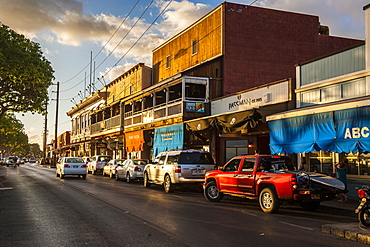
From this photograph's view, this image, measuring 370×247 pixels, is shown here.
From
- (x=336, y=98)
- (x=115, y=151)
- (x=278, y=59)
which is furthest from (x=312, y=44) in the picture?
(x=115, y=151)

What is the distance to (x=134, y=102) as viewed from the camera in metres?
35.7

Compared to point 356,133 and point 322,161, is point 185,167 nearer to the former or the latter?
point 322,161

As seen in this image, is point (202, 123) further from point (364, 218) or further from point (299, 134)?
point (364, 218)

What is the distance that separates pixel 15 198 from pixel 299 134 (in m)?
11.5

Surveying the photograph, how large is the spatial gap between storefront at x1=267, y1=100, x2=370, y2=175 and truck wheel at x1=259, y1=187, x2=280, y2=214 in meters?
3.46

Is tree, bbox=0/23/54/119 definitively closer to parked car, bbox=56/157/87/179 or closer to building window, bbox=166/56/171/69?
parked car, bbox=56/157/87/179

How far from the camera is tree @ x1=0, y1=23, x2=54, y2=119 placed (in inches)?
970

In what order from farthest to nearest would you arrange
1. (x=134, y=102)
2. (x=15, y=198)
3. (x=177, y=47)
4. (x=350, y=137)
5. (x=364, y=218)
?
(x=134, y=102) → (x=177, y=47) → (x=15, y=198) → (x=350, y=137) → (x=364, y=218)

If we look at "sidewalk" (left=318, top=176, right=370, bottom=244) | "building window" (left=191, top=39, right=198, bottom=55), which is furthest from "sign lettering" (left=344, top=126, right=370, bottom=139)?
"building window" (left=191, top=39, right=198, bottom=55)

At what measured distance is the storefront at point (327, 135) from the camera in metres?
12.4

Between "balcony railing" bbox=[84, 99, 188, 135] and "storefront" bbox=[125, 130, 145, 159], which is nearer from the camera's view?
"balcony railing" bbox=[84, 99, 188, 135]

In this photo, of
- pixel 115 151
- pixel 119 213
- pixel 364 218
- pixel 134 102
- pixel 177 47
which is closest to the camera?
pixel 364 218

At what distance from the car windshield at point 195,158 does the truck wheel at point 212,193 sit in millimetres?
2986

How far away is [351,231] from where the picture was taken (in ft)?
26.2
